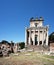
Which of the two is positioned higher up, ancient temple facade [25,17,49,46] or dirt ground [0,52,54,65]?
ancient temple facade [25,17,49,46]

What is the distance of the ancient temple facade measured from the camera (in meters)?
48.2

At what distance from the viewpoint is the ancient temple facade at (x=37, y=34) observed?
48247mm

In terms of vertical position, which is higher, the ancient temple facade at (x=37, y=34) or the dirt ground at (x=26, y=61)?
the ancient temple facade at (x=37, y=34)

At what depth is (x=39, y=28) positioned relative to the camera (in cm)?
4884

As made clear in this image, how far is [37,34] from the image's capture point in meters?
50.2

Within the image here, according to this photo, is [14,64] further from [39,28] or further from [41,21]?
[41,21]

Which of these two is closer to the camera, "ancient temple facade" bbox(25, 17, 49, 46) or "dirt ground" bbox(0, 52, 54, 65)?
"dirt ground" bbox(0, 52, 54, 65)

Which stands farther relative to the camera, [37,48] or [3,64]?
[37,48]

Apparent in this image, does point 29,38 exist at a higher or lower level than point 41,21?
lower

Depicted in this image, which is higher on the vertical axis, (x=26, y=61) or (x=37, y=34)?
(x=37, y=34)

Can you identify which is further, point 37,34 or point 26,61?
point 37,34

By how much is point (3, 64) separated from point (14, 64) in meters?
1.27

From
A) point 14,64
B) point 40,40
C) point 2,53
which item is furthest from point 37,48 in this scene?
point 14,64

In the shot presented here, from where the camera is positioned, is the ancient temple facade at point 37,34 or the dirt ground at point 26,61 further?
the ancient temple facade at point 37,34
